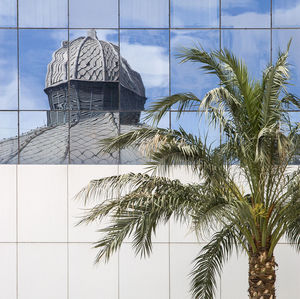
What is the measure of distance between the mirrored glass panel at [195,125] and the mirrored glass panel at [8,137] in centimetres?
401

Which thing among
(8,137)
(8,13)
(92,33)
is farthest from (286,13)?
(8,137)

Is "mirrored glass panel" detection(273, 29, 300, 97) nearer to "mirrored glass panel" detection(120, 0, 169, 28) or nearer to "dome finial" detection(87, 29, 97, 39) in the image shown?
"mirrored glass panel" detection(120, 0, 169, 28)

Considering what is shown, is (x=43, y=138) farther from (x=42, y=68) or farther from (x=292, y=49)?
(x=292, y=49)

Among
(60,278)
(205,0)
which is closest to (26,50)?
(205,0)

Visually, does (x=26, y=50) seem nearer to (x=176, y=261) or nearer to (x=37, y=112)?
(x=37, y=112)

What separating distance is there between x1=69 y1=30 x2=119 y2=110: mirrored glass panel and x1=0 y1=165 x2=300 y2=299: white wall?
1.68 metres

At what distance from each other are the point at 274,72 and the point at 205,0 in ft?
18.8

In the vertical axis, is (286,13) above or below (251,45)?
above

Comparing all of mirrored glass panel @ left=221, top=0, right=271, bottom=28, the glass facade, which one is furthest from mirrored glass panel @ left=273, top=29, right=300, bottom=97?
mirrored glass panel @ left=221, top=0, right=271, bottom=28

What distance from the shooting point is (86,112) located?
14570 mm

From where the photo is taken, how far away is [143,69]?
14523 millimetres

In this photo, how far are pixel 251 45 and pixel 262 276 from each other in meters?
6.56

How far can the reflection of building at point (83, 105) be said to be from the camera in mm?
14500

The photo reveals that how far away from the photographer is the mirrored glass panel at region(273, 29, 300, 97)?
563 inches
